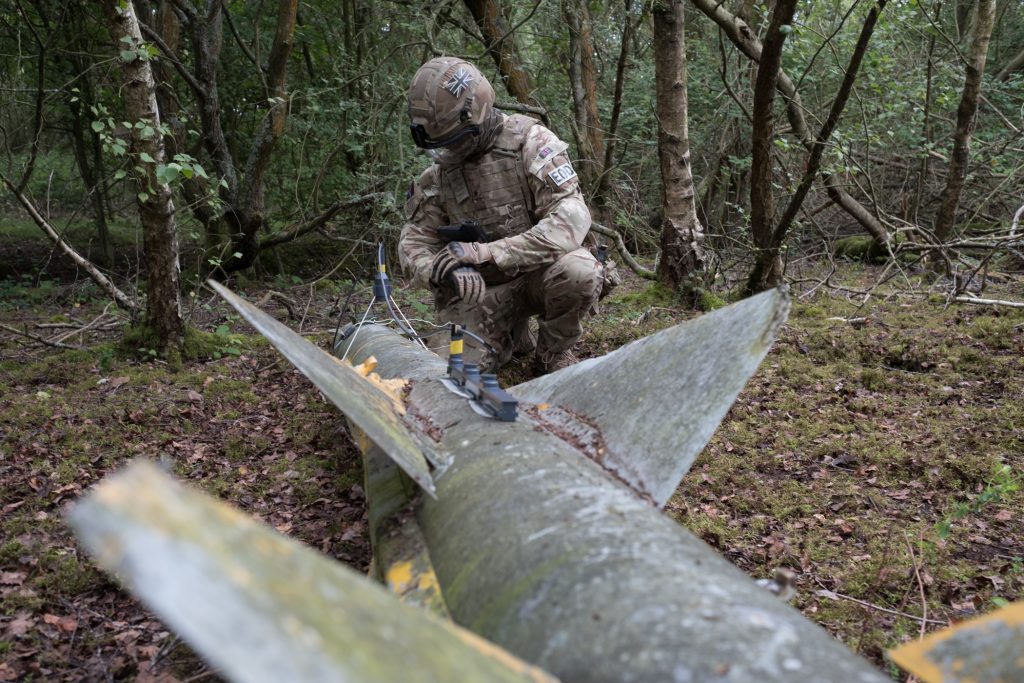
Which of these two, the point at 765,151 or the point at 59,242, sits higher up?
the point at 765,151

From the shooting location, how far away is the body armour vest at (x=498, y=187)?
4.33 m

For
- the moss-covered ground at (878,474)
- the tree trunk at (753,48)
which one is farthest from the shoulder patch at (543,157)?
the tree trunk at (753,48)

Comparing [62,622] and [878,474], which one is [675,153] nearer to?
[878,474]

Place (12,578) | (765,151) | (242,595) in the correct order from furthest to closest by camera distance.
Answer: (765,151), (12,578), (242,595)

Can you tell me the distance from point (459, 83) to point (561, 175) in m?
0.78

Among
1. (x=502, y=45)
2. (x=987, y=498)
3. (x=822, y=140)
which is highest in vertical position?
(x=502, y=45)

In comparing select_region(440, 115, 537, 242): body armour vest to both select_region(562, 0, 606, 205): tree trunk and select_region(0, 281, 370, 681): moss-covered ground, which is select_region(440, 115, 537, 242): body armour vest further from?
select_region(562, 0, 606, 205): tree trunk

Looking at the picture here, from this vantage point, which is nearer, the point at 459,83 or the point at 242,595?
the point at 242,595

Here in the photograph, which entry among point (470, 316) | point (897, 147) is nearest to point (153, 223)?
point (470, 316)

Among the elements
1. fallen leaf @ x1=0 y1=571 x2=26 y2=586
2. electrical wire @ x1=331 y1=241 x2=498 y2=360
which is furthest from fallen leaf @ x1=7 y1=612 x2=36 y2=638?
electrical wire @ x1=331 y1=241 x2=498 y2=360

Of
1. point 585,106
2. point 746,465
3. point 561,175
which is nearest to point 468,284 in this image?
point 561,175

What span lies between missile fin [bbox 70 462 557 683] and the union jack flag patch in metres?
3.46

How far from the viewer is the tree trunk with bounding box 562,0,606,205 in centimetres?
919

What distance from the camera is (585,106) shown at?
9.52m
